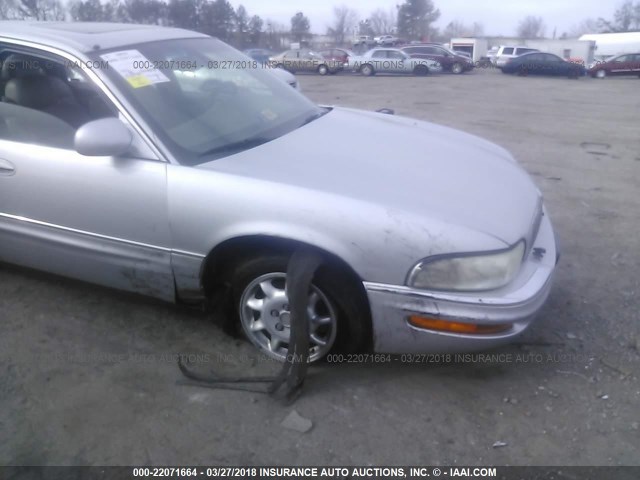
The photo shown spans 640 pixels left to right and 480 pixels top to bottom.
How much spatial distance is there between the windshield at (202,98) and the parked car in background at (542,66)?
28.2m

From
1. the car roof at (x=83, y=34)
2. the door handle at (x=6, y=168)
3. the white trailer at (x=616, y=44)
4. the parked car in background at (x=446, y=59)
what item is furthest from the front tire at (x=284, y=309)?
the white trailer at (x=616, y=44)

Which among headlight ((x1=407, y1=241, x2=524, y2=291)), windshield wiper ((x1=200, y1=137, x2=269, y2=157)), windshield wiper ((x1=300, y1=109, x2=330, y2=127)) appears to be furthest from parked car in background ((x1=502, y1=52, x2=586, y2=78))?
headlight ((x1=407, y1=241, x2=524, y2=291))

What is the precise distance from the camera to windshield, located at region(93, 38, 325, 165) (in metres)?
2.81

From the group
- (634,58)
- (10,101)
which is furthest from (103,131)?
(634,58)

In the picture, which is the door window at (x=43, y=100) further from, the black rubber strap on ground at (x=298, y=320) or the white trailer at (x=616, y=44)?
the white trailer at (x=616, y=44)

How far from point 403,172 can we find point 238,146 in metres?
0.84

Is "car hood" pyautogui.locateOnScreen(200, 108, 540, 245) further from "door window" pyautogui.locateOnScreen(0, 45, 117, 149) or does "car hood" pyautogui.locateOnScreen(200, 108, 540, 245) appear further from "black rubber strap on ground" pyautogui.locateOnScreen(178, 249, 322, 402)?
"door window" pyautogui.locateOnScreen(0, 45, 117, 149)

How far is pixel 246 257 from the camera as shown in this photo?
2732 mm

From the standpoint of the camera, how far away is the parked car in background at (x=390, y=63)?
90.9 feet

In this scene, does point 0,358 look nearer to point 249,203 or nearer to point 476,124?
point 249,203

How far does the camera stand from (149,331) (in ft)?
10.4

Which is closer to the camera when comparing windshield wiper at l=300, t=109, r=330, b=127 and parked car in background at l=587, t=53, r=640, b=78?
windshield wiper at l=300, t=109, r=330, b=127

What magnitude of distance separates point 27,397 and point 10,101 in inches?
65.5

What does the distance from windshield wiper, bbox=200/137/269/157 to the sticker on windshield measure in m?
0.52
